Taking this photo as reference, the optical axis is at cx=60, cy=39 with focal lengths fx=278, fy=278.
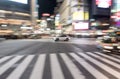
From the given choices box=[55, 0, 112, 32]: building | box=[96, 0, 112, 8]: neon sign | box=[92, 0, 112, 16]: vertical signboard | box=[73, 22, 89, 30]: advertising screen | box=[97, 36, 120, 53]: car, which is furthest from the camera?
box=[73, 22, 89, 30]: advertising screen

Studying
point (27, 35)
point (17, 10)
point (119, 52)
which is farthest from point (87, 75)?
point (17, 10)

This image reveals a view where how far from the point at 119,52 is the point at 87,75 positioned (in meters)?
11.1

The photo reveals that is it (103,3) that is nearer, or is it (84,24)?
(103,3)

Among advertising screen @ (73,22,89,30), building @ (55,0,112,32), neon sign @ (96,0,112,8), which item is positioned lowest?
advertising screen @ (73,22,89,30)

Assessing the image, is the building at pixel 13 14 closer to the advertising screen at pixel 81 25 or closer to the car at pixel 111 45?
the advertising screen at pixel 81 25

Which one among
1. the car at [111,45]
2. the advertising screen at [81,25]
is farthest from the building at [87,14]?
the car at [111,45]

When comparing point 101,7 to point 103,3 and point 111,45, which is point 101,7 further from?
point 111,45

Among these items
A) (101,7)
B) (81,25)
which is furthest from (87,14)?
(101,7)

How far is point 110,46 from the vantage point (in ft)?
68.8

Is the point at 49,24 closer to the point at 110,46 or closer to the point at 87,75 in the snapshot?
the point at 110,46

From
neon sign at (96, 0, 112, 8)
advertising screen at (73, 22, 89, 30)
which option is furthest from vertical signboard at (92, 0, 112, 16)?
advertising screen at (73, 22, 89, 30)

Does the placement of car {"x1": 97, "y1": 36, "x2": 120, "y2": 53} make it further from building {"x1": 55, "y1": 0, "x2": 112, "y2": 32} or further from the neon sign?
building {"x1": 55, "y1": 0, "x2": 112, "y2": 32}

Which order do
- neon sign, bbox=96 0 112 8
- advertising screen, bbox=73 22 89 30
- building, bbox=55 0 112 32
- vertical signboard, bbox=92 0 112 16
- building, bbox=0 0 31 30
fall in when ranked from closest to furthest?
neon sign, bbox=96 0 112 8 → vertical signboard, bbox=92 0 112 16 → building, bbox=55 0 112 32 → advertising screen, bbox=73 22 89 30 → building, bbox=0 0 31 30

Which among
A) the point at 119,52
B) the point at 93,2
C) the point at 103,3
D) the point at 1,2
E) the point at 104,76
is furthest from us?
the point at 1,2
